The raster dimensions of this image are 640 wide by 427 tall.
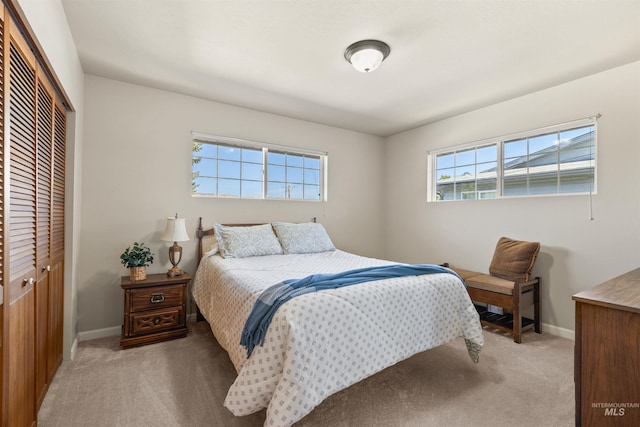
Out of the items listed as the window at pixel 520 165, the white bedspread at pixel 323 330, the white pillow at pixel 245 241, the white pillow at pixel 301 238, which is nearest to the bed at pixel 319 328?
the white bedspread at pixel 323 330

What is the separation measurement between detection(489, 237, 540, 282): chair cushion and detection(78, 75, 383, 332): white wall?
8.04ft

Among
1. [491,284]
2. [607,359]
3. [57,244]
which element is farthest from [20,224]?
[491,284]

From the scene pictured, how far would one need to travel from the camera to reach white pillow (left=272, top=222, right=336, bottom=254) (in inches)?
136

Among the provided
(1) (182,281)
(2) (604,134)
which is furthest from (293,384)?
(2) (604,134)

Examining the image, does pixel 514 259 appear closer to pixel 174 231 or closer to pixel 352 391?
pixel 352 391

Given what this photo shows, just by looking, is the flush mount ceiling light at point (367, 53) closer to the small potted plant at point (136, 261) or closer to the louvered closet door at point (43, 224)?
the louvered closet door at point (43, 224)

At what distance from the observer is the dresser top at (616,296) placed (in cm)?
128

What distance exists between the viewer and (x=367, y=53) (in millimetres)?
2295

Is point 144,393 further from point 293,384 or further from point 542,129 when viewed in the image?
point 542,129

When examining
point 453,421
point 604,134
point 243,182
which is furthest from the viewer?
point 243,182

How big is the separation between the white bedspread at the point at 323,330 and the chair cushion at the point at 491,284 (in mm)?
817

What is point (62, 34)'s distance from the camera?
198 cm

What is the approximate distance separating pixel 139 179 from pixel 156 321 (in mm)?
1401

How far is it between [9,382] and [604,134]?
435 centimetres
